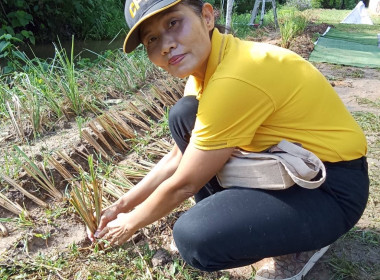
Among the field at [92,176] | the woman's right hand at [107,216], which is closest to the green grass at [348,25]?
the field at [92,176]

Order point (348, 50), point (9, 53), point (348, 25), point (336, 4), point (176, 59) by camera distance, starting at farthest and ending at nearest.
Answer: point (336, 4), point (348, 25), point (348, 50), point (9, 53), point (176, 59)

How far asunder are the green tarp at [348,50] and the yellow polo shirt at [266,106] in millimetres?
4120

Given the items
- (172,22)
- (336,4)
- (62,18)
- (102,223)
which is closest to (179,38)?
(172,22)

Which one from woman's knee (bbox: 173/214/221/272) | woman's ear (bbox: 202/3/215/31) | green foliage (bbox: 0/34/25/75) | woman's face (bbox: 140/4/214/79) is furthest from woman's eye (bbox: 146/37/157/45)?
green foliage (bbox: 0/34/25/75)

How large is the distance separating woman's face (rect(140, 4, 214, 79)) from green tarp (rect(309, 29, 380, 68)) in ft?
13.9

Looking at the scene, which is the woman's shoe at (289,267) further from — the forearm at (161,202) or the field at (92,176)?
the forearm at (161,202)

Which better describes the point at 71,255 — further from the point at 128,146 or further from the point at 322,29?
the point at 322,29

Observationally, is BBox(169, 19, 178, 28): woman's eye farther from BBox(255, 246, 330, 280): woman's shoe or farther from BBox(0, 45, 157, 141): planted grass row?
BBox(0, 45, 157, 141): planted grass row

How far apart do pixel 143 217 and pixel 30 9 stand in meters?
6.44

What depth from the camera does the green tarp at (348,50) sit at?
5223mm

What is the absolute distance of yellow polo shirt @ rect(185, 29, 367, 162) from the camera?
3.65 ft

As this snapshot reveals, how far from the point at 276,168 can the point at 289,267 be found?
0.43 m

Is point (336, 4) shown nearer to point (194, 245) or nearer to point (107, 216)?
point (107, 216)

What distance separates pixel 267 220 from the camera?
118cm
